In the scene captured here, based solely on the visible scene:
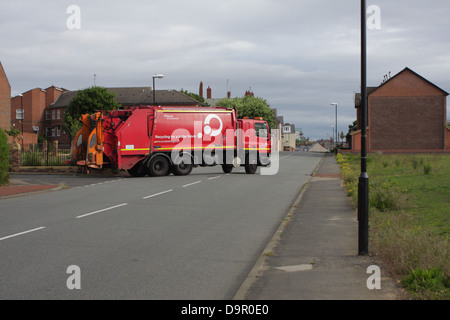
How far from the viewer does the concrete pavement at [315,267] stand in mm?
5676

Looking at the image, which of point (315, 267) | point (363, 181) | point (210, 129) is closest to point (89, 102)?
point (210, 129)

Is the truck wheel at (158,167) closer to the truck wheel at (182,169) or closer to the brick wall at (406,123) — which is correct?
the truck wheel at (182,169)

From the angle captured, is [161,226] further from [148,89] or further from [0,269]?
[148,89]

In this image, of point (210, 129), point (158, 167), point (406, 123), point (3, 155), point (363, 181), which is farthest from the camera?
point (406, 123)

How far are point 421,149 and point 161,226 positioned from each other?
5879cm

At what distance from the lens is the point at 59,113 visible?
88.2m

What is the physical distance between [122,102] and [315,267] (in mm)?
85624

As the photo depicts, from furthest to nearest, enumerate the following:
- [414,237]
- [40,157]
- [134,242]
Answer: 1. [40,157]
2. [134,242]
3. [414,237]

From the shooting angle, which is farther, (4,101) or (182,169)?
(4,101)

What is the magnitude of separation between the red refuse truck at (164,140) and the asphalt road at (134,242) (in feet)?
23.7

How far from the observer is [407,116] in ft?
212

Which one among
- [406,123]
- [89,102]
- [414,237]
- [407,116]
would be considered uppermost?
[89,102]

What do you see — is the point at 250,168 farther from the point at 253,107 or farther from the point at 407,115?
the point at 253,107
